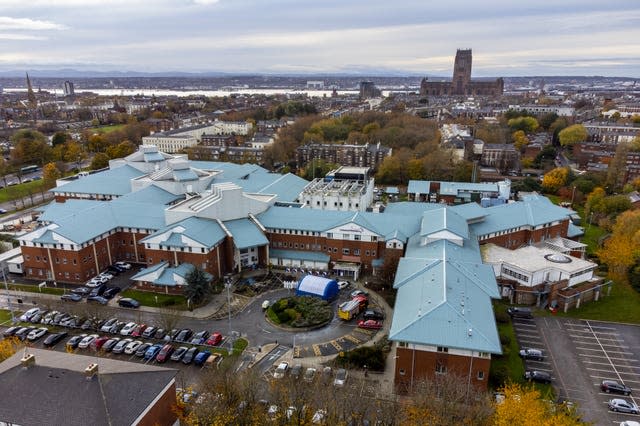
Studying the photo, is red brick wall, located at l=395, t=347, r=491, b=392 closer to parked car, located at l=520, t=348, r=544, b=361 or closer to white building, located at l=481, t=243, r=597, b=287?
parked car, located at l=520, t=348, r=544, b=361

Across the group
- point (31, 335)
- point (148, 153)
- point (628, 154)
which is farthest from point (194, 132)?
point (628, 154)

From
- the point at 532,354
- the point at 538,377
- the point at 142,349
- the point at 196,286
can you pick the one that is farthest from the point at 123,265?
the point at 538,377

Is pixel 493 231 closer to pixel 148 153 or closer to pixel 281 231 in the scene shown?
pixel 281 231

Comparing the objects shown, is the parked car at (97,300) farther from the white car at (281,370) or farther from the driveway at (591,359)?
the driveway at (591,359)

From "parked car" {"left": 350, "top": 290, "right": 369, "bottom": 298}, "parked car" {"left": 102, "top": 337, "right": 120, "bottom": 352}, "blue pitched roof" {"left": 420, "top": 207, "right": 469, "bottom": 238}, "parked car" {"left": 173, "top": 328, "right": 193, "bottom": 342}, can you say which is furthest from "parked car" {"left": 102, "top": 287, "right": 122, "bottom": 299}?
"blue pitched roof" {"left": 420, "top": 207, "right": 469, "bottom": 238}

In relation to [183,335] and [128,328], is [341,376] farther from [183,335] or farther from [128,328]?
[128,328]

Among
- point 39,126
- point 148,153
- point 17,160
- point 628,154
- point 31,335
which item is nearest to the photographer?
point 31,335
